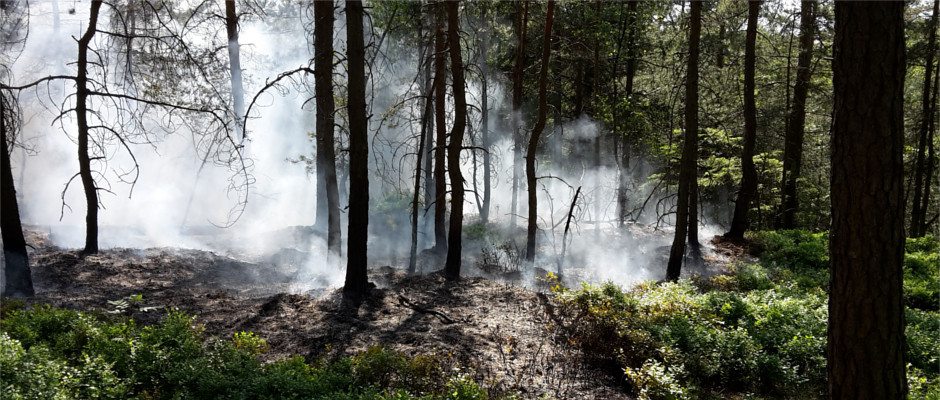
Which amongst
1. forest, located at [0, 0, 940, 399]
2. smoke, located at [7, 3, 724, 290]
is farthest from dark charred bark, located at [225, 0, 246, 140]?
smoke, located at [7, 3, 724, 290]

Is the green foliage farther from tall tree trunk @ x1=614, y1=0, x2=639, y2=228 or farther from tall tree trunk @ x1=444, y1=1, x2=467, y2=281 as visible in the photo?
tall tree trunk @ x1=444, y1=1, x2=467, y2=281

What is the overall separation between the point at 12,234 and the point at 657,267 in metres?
12.3

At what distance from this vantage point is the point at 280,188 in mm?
25078

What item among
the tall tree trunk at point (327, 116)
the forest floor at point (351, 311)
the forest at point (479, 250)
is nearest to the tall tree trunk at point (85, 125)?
the forest at point (479, 250)

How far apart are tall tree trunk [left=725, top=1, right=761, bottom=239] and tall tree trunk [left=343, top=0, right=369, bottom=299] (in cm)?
1083

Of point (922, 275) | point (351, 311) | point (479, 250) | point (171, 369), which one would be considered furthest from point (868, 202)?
point (479, 250)

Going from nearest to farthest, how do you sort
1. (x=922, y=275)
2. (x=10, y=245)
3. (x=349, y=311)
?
(x=10, y=245) < (x=349, y=311) < (x=922, y=275)

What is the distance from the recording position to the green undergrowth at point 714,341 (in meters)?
5.81

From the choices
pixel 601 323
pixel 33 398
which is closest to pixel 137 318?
pixel 33 398

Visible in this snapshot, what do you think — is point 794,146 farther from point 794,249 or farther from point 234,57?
point 234,57

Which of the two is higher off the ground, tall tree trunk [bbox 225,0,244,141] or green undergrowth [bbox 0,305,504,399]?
tall tree trunk [bbox 225,0,244,141]

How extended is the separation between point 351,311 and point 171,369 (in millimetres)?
3248

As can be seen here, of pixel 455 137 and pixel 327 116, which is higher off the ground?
pixel 327 116

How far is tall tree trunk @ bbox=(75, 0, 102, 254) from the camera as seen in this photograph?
9.78 metres
